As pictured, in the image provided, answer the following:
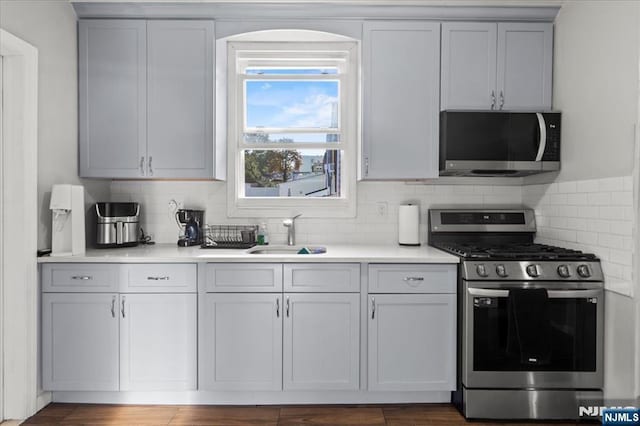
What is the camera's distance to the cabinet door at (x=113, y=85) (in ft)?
10.4

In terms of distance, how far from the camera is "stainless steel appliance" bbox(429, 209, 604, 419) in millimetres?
2652

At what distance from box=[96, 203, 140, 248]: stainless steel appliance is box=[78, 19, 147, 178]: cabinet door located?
14.6 inches

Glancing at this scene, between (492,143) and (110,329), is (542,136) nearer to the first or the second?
(492,143)

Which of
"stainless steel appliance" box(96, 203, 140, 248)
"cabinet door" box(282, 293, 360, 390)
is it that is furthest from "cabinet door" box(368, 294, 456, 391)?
"stainless steel appliance" box(96, 203, 140, 248)

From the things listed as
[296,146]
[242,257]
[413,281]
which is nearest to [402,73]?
[296,146]


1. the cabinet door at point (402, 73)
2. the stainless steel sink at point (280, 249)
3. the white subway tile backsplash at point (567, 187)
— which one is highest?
the cabinet door at point (402, 73)

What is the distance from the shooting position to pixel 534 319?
263 cm

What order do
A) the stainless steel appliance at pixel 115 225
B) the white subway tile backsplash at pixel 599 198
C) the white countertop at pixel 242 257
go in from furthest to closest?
1. the stainless steel appliance at pixel 115 225
2. the white countertop at pixel 242 257
3. the white subway tile backsplash at pixel 599 198

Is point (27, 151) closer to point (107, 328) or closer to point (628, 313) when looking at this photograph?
point (107, 328)

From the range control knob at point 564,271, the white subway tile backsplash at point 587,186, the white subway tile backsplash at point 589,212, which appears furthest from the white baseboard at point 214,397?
the white subway tile backsplash at point 587,186

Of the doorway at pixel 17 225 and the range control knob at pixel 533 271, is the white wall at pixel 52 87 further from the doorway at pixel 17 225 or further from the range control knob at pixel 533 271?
the range control knob at pixel 533 271

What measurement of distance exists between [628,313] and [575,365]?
0.44 m

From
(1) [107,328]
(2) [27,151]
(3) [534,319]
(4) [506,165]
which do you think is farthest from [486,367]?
(2) [27,151]

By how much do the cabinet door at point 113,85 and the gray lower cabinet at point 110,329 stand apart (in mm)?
869
